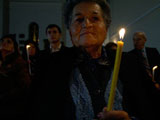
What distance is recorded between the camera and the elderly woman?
0.67m

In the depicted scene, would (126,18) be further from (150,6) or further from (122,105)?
(122,105)

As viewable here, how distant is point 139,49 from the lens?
7.93 ft

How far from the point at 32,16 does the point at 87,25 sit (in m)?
8.06

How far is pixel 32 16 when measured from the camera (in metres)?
7.87

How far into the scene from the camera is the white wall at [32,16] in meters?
7.76

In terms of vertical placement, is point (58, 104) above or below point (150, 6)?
below

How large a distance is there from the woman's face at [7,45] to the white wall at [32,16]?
585 centimetres

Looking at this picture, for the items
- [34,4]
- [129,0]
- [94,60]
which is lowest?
[94,60]

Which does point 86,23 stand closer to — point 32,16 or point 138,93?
point 138,93

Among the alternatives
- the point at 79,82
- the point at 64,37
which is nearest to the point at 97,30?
the point at 79,82

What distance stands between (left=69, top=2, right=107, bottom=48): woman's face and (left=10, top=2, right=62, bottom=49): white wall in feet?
24.2

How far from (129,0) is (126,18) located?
59 centimetres

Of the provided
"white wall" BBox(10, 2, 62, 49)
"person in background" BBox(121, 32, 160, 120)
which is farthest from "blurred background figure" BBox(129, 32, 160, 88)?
"white wall" BBox(10, 2, 62, 49)

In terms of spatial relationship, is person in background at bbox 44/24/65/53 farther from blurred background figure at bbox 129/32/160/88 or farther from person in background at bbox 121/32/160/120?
person in background at bbox 121/32/160/120
